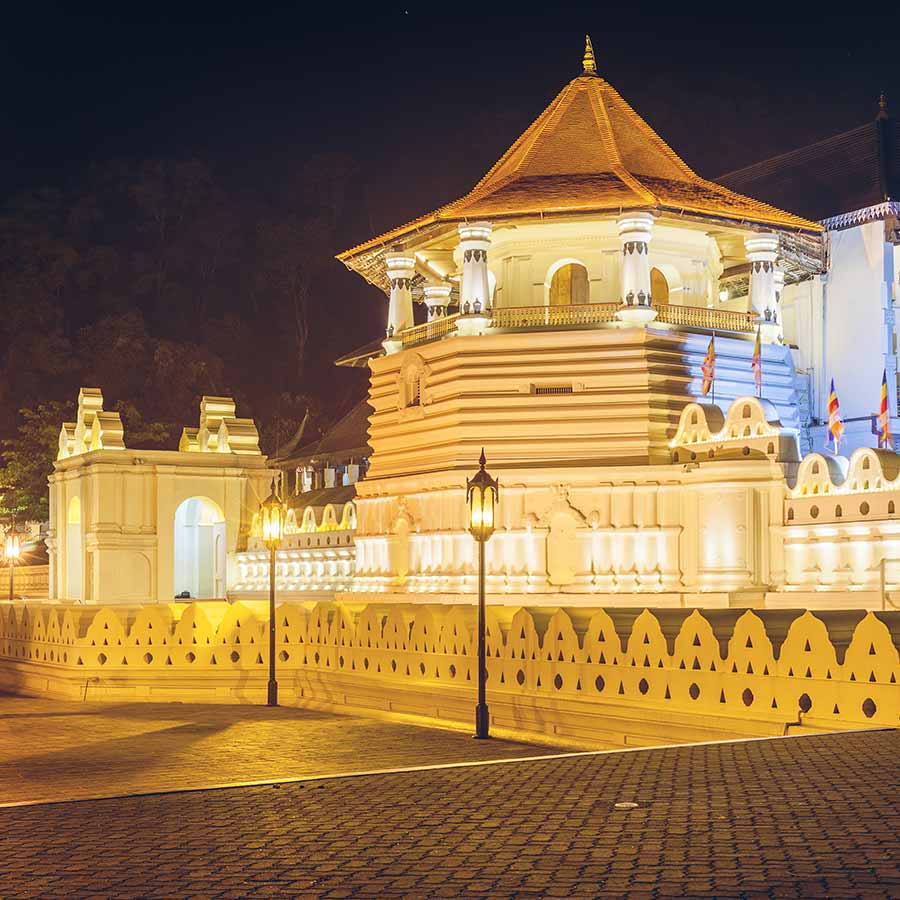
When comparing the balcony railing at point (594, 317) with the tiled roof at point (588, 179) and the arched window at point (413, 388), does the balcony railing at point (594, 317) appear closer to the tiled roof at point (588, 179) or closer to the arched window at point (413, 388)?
the arched window at point (413, 388)

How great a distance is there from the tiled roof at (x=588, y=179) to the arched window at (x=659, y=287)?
1.94 metres

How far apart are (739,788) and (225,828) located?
350 centimetres

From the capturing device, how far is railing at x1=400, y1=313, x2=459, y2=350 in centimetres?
3322

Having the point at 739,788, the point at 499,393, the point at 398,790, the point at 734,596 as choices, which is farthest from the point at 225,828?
the point at 499,393

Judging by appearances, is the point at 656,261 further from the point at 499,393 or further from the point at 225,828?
the point at 225,828

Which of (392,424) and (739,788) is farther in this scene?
(392,424)

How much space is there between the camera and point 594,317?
31500 mm

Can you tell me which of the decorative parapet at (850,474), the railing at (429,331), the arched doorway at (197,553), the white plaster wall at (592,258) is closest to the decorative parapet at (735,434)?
the decorative parapet at (850,474)

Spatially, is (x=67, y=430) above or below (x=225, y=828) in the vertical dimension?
above

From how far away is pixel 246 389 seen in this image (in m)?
85.9

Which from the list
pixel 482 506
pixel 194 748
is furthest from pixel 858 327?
pixel 194 748

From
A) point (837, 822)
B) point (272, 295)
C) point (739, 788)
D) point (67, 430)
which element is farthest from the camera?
point (272, 295)

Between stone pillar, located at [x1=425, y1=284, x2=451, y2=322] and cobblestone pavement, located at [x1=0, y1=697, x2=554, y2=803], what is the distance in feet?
54.0

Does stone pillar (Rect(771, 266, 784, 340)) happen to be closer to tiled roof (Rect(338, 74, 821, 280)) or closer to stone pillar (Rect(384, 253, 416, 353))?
tiled roof (Rect(338, 74, 821, 280))
